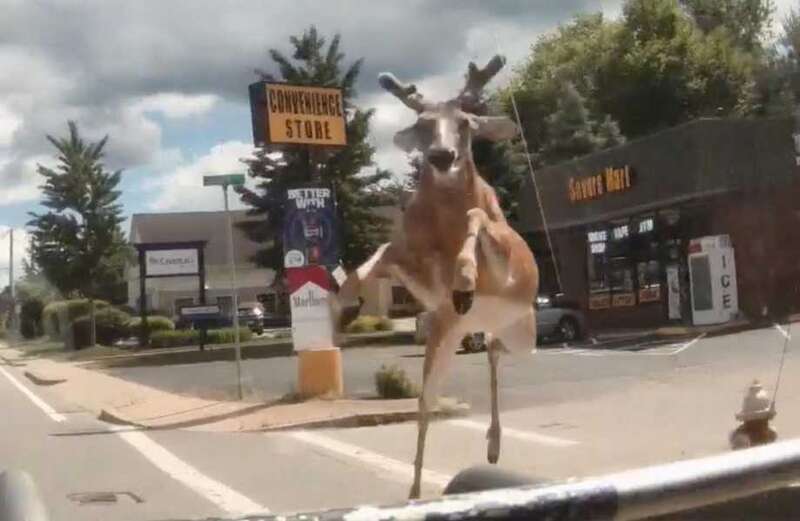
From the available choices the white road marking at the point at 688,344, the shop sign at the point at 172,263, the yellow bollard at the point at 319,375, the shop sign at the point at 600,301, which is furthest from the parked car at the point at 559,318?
the yellow bollard at the point at 319,375

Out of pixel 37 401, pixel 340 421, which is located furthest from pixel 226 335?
pixel 37 401

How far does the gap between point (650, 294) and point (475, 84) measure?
276 cm

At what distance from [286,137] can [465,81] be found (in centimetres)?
207

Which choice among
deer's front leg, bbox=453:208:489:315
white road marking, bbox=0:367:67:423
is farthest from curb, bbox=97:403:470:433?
deer's front leg, bbox=453:208:489:315

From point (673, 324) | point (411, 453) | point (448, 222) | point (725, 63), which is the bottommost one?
point (411, 453)

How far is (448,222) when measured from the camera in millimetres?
3643

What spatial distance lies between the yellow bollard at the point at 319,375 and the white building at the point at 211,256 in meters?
7.43

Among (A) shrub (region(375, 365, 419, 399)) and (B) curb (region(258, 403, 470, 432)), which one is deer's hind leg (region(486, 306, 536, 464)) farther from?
(B) curb (region(258, 403, 470, 432))

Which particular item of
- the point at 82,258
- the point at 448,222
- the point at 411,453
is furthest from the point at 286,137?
the point at 411,453

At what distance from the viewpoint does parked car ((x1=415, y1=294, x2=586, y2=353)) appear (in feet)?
13.8

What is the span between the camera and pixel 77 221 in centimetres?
532

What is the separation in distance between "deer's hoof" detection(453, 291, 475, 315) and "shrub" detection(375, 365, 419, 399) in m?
5.64

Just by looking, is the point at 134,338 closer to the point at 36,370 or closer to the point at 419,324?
the point at 419,324

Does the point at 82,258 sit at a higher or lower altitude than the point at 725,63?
lower
